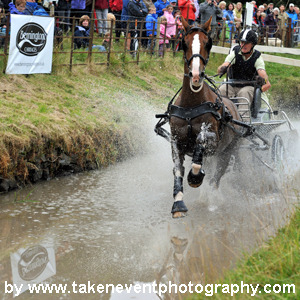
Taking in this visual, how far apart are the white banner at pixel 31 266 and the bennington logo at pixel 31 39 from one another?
222 inches

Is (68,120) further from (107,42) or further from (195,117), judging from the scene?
(107,42)

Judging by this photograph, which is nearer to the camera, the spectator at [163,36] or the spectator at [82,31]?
the spectator at [82,31]

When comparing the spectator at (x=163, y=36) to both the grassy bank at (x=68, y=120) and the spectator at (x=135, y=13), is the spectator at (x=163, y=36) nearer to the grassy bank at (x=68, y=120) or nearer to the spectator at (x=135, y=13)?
the spectator at (x=135, y=13)

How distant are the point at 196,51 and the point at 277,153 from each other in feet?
10.9

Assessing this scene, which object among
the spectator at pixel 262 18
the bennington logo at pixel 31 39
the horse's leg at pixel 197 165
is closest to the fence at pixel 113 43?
the bennington logo at pixel 31 39

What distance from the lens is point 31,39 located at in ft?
33.3

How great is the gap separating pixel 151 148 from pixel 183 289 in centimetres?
621

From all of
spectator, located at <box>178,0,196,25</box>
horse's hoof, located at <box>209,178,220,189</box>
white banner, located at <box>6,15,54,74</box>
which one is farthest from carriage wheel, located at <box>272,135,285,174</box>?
spectator, located at <box>178,0,196,25</box>

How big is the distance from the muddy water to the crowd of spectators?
13.6 feet

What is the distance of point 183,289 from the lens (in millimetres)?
4406

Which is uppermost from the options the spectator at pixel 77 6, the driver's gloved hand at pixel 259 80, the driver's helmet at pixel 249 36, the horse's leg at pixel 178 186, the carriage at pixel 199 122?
the spectator at pixel 77 6

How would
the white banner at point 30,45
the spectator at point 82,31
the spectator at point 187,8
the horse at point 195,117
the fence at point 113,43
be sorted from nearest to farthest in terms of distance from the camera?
the horse at point 195,117, the white banner at point 30,45, the fence at point 113,43, the spectator at point 82,31, the spectator at point 187,8

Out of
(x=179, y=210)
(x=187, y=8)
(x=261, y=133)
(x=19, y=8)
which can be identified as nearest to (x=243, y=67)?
(x=261, y=133)

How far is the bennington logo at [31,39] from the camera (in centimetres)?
993
